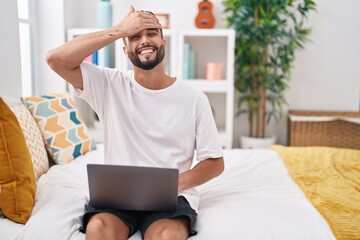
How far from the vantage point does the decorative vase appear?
11.6 feet

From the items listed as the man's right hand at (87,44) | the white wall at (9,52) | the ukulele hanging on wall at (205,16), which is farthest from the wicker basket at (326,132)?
the man's right hand at (87,44)

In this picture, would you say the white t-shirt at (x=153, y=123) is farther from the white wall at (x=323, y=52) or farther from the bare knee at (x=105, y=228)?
the white wall at (x=323, y=52)

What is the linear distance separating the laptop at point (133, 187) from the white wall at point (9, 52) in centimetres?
102

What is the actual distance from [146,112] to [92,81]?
0.24 m

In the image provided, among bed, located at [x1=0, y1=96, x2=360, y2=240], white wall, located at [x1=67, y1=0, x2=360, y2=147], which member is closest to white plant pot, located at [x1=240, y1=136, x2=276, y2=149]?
white wall, located at [x1=67, y1=0, x2=360, y2=147]

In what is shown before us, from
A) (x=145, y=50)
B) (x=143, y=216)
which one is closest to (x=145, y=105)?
(x=145, y=50)

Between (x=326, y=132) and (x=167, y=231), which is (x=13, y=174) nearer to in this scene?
(x=167, y=231)

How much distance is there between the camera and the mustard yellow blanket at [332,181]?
1.58 meters

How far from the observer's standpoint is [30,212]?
153 cm

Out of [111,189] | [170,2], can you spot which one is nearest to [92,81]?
[111,189]

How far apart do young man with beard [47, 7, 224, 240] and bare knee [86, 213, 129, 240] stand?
25 centimetres

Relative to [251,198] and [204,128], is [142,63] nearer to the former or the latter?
[204,128]

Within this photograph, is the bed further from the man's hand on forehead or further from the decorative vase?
the decorative vase

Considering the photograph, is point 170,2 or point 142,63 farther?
point 170,2
